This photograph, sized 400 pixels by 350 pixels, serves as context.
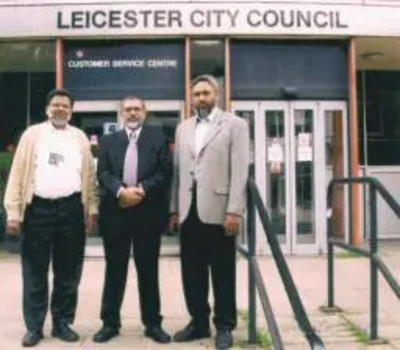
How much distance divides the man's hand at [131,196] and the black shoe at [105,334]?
942 millimetres

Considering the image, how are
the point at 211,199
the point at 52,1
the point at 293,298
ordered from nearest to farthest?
1. the point at 293,298
2. the point at 211,199
3. the point at 52,1

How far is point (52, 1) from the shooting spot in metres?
11.3

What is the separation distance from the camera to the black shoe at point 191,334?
19.4 feet

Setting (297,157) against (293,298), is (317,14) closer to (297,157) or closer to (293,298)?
(297,157)

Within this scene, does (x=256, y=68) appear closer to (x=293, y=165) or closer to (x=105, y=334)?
(x=293, y=165)

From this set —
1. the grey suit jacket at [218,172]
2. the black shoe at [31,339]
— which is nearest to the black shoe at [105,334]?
the black shoe at [31,339]

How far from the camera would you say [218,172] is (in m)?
5.73

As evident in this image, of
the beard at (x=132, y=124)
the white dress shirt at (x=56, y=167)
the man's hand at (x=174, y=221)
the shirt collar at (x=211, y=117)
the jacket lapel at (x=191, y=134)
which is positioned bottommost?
the man's hand at (x=174, y=221)

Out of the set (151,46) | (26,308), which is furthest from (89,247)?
(26,308)

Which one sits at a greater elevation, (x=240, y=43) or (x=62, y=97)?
(x=240, y=43)

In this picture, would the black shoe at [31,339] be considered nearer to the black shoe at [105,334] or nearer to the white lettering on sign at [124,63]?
the black shoe at [105,334]

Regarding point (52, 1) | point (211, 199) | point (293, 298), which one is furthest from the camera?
point (52, 1)

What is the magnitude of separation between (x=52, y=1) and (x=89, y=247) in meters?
3.42

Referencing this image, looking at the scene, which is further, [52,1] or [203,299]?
[52,1]
